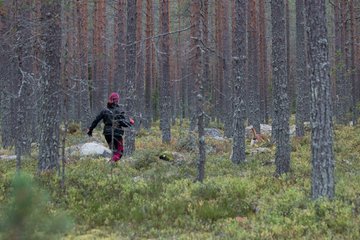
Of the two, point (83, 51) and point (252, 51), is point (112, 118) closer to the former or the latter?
point (83, 51)

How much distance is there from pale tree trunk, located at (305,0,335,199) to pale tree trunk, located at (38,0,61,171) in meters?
5.95

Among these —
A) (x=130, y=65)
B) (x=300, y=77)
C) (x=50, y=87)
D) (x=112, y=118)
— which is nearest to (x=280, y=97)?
(x=112, y=118)

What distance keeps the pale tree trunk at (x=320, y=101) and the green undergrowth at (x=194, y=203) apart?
399 millimetres

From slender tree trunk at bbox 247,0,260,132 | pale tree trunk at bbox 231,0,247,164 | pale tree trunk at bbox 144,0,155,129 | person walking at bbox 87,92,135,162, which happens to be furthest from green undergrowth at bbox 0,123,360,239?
pale tree trunk at bbox 144,0,155,129

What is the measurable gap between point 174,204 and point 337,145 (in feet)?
37.2

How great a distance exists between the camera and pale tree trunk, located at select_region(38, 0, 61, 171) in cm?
1130

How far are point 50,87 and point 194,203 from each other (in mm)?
4938

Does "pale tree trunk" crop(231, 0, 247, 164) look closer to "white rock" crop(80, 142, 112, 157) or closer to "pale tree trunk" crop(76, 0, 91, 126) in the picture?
"white rock" crop(80, 142, 112, 157)

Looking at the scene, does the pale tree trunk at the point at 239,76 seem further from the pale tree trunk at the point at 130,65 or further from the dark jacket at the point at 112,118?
the pale tree trunk at the point at 130,65

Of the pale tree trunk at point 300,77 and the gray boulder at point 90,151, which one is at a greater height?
the pale tree trunk at point 300,77

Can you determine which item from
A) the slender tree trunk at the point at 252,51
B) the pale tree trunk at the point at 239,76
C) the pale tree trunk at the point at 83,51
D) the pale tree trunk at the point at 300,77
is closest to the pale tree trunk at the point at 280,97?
the pale tree trunk at the point at 239,76

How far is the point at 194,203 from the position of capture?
8547 mm

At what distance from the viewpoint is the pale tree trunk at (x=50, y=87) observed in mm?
11297

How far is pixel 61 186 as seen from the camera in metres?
9.82
